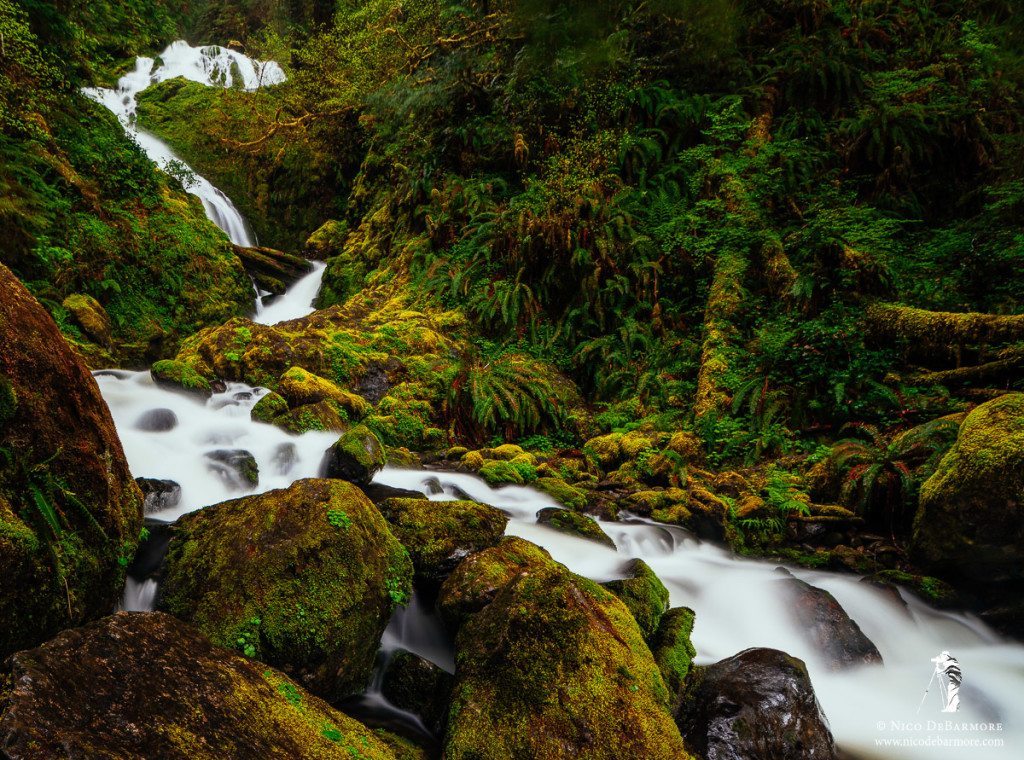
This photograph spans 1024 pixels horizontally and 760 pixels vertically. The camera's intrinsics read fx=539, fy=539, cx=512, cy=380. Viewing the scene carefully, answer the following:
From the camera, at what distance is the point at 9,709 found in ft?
4.97

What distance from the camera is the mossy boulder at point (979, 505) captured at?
416 cm

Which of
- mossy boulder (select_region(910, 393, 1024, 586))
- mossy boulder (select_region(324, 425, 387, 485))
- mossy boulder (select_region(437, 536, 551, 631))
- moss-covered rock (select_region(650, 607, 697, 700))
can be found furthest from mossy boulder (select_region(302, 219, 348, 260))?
mossy boulder (select_region(910, 393, 1024, 586))

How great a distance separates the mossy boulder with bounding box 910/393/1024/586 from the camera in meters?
4.16

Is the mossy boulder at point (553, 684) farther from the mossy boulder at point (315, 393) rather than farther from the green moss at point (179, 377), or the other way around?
the green moss at point (179, 377)

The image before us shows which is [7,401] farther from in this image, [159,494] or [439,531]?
[439,531]

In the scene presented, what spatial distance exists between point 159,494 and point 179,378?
11.0 feet

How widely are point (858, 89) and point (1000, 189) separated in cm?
528

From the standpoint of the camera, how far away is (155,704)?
183 centimetres

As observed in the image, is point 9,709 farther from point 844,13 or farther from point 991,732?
point 844,13

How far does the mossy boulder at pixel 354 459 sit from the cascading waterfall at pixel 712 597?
0.41 metres

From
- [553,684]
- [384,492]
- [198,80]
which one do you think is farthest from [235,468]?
[198,80]

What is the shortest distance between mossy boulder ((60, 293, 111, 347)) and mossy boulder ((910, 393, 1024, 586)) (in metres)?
10.7

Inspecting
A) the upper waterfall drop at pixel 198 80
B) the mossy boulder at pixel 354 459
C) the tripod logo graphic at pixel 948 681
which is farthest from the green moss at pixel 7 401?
the upper waterfall drop at pixel 198 80

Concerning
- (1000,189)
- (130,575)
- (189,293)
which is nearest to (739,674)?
(130,575)
